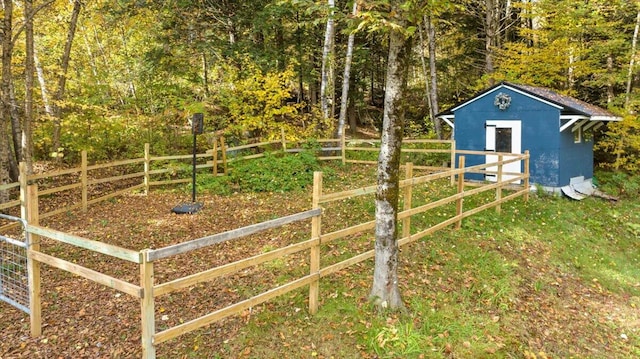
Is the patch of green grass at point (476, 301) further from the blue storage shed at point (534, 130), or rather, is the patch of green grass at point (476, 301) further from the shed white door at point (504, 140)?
the shed white door at point (504, 140)

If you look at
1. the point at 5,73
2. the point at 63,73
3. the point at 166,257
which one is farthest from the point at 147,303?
the point at 63,73

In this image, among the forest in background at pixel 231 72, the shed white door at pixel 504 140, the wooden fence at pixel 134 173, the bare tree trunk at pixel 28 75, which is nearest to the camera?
the bare tree trunk at pixel 28 75

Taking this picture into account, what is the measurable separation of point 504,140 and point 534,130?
2.79 ft

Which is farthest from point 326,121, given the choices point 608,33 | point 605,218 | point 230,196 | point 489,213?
point 608,33

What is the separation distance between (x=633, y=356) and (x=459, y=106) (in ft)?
30.6

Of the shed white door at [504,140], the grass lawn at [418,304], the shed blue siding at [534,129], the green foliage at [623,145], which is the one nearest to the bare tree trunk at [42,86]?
the grass lawn at [418,304]

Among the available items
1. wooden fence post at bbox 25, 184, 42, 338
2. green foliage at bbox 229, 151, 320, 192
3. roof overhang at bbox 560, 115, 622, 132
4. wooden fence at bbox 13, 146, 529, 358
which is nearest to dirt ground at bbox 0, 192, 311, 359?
wooden fence post at bbox 25, 184, 42, 338

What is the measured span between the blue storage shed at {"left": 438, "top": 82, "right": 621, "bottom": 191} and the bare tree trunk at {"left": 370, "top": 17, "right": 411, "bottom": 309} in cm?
865

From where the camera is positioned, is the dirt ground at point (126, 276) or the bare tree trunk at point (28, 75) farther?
the bare tree trunk at point (28, 75)

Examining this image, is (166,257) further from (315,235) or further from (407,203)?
(407,203)

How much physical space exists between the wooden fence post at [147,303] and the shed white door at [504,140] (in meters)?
10.7

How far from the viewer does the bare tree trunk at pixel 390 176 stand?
13.5 feet

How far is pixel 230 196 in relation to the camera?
10070 mm

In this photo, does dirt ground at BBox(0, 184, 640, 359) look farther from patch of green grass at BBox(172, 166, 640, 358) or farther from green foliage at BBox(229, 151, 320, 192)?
green foliage at BBox(229, 151, 320, 192)
